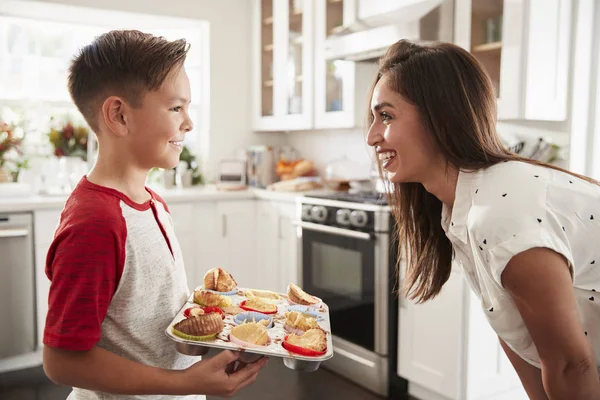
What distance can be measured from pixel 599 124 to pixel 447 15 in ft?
2.86

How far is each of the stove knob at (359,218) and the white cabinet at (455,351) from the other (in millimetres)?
431

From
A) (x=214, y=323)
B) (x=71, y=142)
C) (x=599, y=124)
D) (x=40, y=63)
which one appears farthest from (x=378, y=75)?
(x=40, y=63)

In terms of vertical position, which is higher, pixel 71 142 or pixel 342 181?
pixel 71 142

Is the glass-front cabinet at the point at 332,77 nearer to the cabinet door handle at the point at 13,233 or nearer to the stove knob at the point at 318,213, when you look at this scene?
the stove knob at the point at 318,213

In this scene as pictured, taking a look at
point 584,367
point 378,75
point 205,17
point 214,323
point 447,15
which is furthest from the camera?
point 205,17

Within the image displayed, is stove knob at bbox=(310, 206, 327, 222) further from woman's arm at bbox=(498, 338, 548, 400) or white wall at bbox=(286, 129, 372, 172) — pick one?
woman's arm at bbox=(498, 338, 548, 400)

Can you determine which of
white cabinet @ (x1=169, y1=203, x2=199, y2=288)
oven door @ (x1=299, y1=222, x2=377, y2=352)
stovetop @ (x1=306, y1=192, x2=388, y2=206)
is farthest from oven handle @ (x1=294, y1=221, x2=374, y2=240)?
white cabinet @ (x1=169, y1=203, x2=199, y2=288)

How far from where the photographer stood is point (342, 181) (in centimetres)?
358

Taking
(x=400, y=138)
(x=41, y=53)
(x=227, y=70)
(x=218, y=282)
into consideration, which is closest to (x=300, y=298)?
(x=218, y=282)

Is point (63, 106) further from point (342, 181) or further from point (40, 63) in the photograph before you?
point (342, 181)

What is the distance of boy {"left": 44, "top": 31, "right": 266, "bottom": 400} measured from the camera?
82cm

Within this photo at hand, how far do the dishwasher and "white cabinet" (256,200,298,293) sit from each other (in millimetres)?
1430

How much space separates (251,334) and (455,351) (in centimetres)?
173

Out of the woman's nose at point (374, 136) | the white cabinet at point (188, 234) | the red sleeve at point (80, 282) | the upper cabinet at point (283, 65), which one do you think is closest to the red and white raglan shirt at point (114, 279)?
the red sleeve at point (80, 282)
